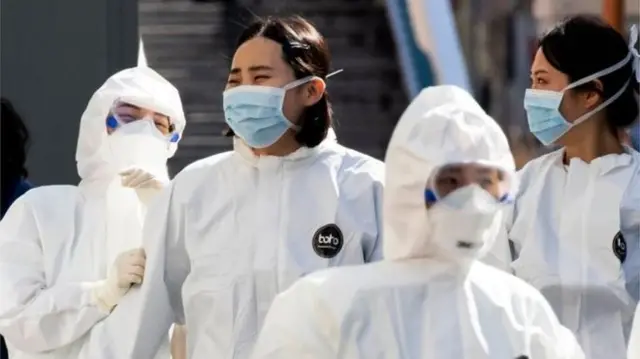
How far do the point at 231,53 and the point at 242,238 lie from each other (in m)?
1.33

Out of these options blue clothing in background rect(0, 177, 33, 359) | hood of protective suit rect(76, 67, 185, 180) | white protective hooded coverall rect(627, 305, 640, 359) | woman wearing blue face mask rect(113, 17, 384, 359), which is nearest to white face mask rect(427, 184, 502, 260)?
white protective hooded coverall rect(627, 305, 640, 359)

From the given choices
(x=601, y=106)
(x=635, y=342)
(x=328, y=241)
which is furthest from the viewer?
(x=601, y=106)

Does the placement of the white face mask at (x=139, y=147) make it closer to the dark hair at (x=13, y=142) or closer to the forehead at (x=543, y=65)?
the forehead at (x=543, y=65)

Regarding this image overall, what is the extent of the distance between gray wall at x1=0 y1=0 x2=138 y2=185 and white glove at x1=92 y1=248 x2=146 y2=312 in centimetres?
157

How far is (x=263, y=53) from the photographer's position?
3.69m

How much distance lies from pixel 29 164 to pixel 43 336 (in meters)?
1.44

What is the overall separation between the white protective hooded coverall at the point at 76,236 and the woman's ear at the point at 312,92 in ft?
1.77

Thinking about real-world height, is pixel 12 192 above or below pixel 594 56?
below

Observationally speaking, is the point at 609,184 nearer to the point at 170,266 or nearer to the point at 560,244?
the point at 560,244

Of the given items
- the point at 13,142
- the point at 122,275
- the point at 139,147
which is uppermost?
the point at 139,147

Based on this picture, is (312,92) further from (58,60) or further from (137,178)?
(58,60)

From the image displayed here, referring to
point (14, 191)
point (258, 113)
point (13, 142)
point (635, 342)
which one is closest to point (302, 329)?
point (635, 342)

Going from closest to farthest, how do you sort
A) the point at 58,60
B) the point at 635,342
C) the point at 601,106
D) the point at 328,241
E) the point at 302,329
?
the point at 302,329, the point at 635,342, the point at 328,241, the point at 601,106, the point at 58,60

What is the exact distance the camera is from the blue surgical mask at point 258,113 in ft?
12.0
